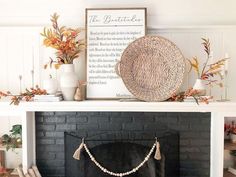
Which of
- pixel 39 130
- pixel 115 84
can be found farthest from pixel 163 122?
pixel 39 130

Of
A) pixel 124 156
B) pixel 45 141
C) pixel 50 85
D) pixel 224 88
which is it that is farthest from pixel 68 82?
pixel 224 88

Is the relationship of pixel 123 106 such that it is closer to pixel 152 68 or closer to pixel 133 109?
pixel 133 109

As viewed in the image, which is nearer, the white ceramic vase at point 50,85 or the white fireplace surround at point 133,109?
the white fireplace surround at point 133,109

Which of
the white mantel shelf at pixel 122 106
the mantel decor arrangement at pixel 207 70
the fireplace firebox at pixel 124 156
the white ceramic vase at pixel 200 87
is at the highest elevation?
the mantel decor arrangement at pixel 207 70

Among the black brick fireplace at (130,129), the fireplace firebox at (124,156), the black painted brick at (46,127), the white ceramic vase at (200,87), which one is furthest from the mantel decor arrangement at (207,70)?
the black painted brick at (46,127)

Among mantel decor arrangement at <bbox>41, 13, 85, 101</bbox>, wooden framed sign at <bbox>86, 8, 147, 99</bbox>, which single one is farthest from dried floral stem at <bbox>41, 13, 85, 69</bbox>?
wooden framed sign at <bbox>86, 8, 147, 99</bbox>

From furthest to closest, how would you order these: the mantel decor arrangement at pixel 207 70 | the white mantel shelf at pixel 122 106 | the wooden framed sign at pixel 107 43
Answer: the wooden framed sign at pixel 107 43, the mantel decor arrangement at pixel 207 70, the white mantel shelf at pixel 122 106

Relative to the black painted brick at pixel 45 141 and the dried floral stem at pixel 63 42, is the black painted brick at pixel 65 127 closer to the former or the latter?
the black painted brick at pixel 45 141

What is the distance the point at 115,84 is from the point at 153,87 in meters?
0.31

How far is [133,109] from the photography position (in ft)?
7.37

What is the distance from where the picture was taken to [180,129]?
2477mm

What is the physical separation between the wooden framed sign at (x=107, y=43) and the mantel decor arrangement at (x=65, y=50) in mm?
123

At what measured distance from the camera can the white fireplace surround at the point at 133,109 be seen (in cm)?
223

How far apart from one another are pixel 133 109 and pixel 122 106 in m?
0.08
